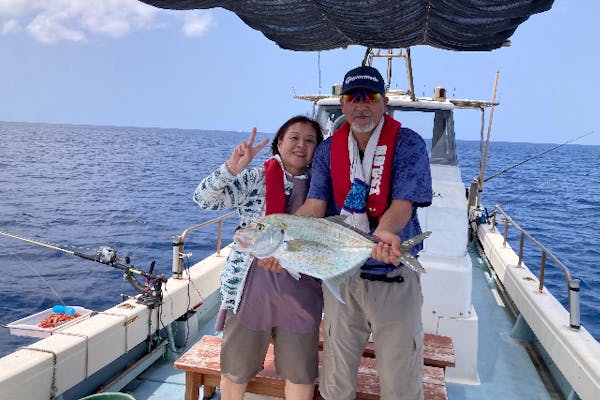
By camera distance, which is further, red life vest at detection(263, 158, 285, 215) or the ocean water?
the ocean water

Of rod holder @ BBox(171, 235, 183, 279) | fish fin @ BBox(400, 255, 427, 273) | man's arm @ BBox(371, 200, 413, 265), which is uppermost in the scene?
man's arm @ BBox(371, 200, 413, 265)

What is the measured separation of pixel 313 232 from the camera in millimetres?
2932

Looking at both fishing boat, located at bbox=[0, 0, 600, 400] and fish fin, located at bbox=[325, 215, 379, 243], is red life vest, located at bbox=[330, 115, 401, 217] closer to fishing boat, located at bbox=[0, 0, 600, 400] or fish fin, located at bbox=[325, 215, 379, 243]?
fish fin, located at bbox=[325, 215, 379, 243]

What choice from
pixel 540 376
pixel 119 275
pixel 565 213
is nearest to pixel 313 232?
pixel 540 376

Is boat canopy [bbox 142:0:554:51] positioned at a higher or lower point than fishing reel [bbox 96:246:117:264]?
higher

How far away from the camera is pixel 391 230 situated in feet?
9.62

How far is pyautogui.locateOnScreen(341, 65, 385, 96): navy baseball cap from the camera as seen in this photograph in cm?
320

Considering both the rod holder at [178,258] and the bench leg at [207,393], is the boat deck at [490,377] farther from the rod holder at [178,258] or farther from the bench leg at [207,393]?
the rod holder at [178,258]

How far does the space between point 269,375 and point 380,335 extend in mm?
1188

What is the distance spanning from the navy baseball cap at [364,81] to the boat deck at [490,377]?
2808 mm

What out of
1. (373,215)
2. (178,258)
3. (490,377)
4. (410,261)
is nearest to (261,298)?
(373,215)

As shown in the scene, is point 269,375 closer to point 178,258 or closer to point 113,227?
point 178,258

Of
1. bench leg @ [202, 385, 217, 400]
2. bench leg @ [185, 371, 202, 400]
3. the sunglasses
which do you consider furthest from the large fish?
bench leg @ [202, 385, 217, 400]

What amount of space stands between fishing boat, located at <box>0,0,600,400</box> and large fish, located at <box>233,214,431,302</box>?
1403 mm
